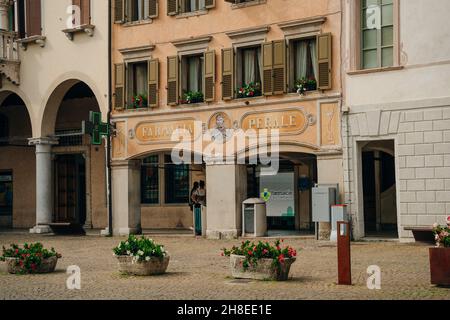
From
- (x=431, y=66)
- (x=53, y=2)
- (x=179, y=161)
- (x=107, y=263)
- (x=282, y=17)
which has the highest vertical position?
(x=53, y=2)

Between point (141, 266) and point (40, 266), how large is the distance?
7.59 feet

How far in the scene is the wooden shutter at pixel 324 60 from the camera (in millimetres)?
23281

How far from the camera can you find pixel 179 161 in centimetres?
2869

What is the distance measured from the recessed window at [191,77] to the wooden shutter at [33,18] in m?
6.88

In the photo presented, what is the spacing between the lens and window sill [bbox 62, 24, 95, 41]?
2894 centimetres

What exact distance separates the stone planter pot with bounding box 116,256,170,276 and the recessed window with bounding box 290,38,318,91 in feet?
33.6

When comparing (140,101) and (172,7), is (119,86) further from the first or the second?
(172,7)

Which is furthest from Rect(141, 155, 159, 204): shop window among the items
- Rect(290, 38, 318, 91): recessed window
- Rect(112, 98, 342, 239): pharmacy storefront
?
Rect(290, 38, 318, 91): recessed window

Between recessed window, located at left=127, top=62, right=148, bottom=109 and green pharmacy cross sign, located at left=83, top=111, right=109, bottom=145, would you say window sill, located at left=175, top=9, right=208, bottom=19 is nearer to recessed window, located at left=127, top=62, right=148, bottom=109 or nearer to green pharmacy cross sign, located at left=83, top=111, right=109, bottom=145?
recessed window, located at left=127, top=62, right=148, bottom=109

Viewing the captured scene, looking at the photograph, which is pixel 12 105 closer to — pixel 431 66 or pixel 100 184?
pixel 100 184

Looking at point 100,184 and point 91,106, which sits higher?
point 91,106
